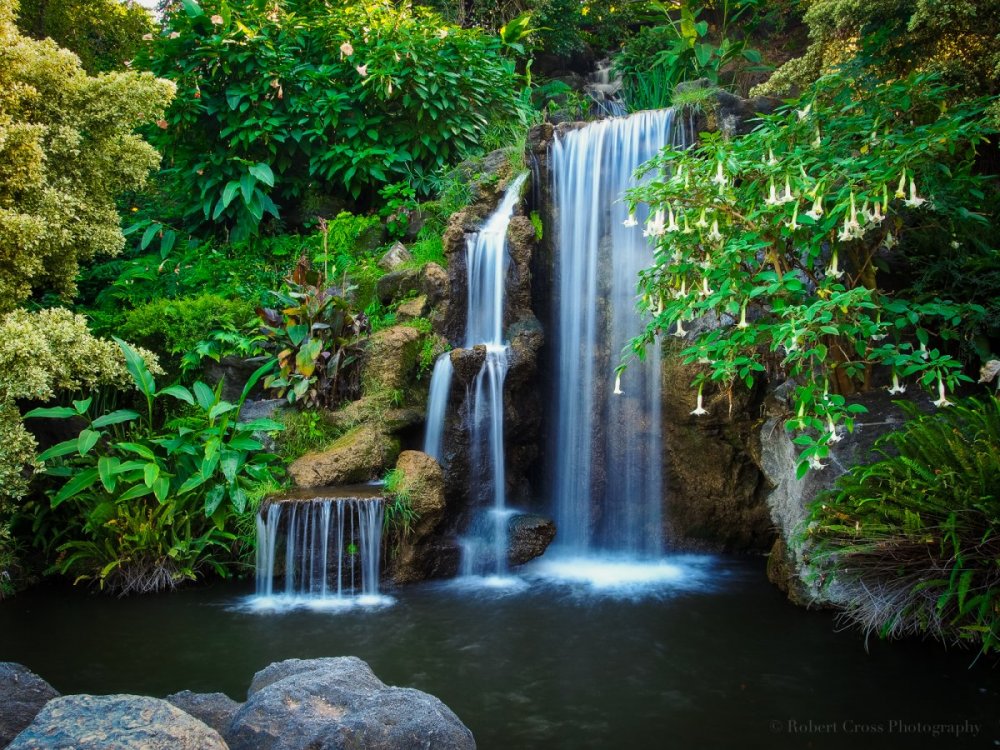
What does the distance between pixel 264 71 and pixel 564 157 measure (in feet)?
A: 14.2

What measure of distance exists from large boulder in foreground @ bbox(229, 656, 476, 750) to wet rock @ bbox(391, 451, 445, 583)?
3.29 meters

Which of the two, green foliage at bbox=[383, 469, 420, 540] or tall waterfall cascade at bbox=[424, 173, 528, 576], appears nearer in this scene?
green foliage at bbox=[383, 469, 420, 540]

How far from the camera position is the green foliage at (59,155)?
651 cm

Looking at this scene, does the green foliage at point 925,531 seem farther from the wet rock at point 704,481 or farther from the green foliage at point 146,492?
the green foliage at point 146,492

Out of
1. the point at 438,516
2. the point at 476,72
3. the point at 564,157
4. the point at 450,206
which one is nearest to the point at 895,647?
the point at 438,516

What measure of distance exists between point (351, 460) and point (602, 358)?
9.33ft

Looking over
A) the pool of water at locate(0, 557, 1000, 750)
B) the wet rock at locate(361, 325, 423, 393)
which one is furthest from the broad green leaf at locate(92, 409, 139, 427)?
the wet rock at locate(361, 325, 423, 393)

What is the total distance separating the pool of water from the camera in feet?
14.0

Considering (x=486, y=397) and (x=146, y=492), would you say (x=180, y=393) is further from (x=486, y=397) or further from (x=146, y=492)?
(x=486, y=397)

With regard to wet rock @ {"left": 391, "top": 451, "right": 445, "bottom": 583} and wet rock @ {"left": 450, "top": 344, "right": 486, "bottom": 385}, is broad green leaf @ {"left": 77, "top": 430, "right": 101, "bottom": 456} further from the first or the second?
wet rock @ {"left": 450, "top": 344, "right": 486, "bottom": 385}

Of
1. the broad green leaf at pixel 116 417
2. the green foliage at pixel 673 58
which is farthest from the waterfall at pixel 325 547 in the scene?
the green foliage at pixel 673 58

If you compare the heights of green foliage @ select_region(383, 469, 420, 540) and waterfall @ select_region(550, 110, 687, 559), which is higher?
waterfall @ select_region(550, 110, 687, 559)

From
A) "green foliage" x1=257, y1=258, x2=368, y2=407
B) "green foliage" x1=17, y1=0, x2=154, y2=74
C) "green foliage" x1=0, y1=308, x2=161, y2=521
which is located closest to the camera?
"green foliage" x1=0, y1=308, x2=161, y2=521

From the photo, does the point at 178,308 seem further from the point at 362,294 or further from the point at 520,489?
the point at 520,489
